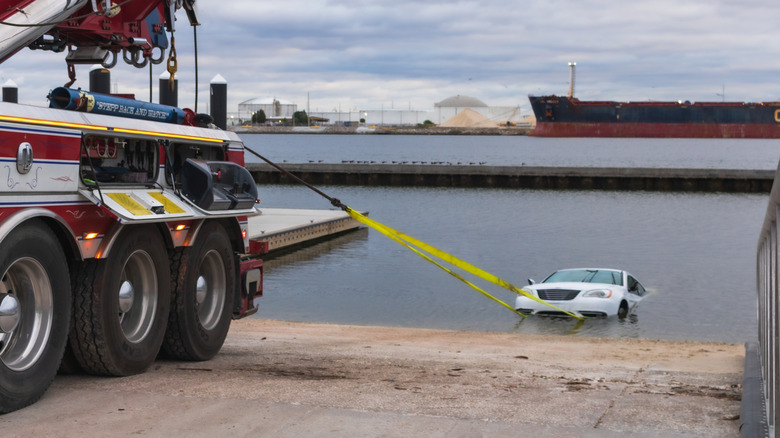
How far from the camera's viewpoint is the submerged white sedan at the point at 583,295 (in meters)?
21.6

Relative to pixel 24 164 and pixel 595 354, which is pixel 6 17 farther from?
pixel 595 354

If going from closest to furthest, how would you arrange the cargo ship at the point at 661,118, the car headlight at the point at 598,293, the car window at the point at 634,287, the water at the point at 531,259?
the car headlight at the point at 598,293
the water at the point at 531,259
the car window at the point at 634,287
the cargo ship at the point at 661,118

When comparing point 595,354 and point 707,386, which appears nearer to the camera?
point 707,386

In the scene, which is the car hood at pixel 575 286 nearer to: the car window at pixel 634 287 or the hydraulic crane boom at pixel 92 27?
the car window at pixel 634 287

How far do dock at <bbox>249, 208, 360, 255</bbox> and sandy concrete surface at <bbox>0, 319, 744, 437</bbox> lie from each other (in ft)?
65.8

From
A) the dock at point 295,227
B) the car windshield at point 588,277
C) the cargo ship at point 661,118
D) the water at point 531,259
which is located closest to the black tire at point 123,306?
the water at point 531,259

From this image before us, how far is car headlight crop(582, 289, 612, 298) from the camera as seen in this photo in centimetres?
2177

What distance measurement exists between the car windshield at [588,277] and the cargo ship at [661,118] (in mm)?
137389

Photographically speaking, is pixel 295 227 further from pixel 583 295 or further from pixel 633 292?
pixel 583 295

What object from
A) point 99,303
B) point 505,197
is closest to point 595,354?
point 99,303

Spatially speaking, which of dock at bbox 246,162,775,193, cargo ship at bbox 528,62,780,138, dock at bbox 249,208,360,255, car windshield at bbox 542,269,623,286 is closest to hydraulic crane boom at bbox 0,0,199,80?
car windshield at bbox 542,269,623,286

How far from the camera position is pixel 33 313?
6.43 meters

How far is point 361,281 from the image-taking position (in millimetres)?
29359

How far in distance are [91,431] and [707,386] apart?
5.26 m
